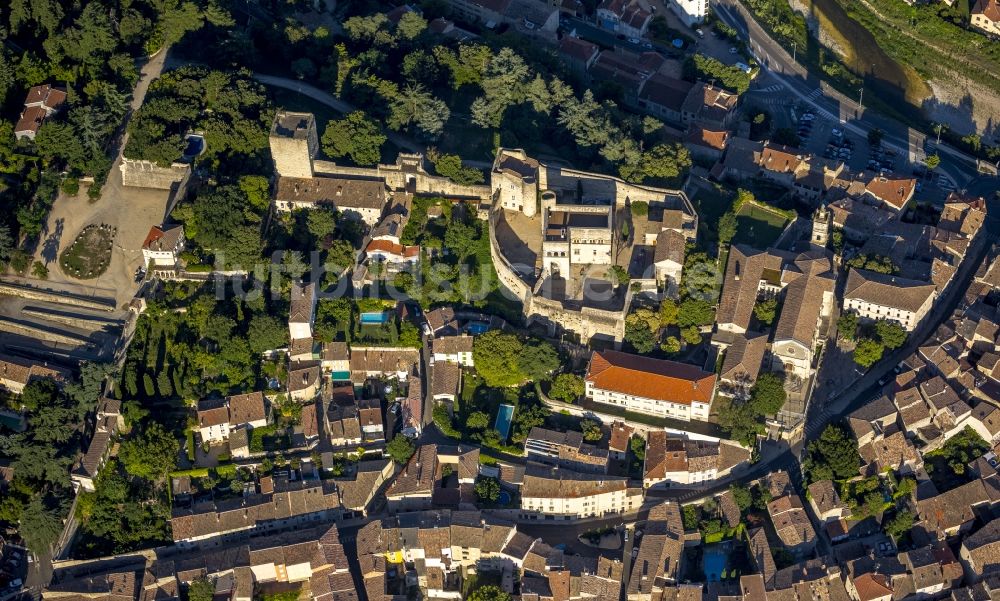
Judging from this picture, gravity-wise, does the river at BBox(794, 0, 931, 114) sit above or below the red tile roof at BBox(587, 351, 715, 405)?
above

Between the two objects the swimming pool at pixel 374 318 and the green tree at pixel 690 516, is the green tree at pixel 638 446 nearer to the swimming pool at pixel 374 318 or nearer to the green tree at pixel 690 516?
the green tree at pixel 690 516

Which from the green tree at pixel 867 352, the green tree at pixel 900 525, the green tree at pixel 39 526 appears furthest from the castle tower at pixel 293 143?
the green tree at pixel 900 525

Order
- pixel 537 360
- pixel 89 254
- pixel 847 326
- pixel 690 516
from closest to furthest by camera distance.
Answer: pixel 690 516, pixel 537 360, pixel 847 326, pixel 89 254

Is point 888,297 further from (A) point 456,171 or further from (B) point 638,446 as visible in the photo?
(A) point 456,171

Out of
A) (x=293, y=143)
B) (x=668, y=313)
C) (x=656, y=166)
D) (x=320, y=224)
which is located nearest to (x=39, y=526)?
(x=320, y=224)

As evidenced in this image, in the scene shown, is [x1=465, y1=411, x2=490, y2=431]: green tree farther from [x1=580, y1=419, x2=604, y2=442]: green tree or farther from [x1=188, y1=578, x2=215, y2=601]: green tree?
[x1=188, y1=578, x2=215, y2=601]: green tree

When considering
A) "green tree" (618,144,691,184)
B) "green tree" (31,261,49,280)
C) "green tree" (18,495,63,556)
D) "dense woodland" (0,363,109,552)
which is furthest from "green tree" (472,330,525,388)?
"green tree" (31,261,49,280)

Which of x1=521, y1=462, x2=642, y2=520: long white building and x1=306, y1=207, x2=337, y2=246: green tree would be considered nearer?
x1=521, y1=462, x2=642, y2=520: long white building
